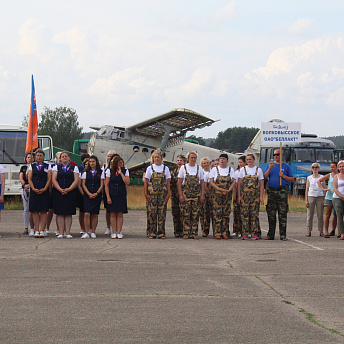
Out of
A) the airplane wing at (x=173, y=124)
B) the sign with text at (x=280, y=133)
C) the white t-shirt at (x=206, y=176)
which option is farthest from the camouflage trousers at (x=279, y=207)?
the airplane wing at (x=173, y=124)

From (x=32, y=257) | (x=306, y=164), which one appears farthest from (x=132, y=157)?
(x=32, y=257)

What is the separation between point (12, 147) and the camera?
80.8 ft

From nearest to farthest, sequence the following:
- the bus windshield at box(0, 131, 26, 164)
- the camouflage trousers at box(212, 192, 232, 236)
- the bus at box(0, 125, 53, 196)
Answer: the camouflage trousers at box(212, 192, 232, 236) → the bus at box(0, 125, 53, 196) → the bus windshield at box(0, 131, 26, 164)

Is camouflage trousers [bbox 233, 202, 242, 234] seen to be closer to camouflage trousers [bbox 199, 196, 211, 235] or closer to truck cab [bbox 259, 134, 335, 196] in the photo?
camouflage trousers [bbox 199, 196, 211, 235]

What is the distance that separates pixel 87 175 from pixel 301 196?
750 inches

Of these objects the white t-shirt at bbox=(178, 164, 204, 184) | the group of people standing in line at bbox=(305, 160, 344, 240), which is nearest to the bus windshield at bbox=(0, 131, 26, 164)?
the white t-shirt at bbox=(178, 164, 204, 184)

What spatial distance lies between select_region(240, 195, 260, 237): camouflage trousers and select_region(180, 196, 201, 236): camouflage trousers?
0.99m

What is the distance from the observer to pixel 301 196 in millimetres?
31297

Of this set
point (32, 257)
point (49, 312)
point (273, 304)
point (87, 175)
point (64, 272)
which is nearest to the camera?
point (49, 312)

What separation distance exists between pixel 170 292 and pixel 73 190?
22.5 feet

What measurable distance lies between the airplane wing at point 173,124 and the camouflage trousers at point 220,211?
16.9m

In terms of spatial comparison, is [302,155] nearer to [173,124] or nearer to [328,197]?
[173,124]

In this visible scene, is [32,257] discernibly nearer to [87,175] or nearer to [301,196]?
[87,175]

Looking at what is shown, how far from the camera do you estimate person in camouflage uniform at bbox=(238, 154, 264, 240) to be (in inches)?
552
